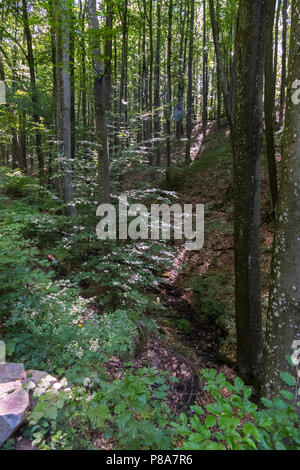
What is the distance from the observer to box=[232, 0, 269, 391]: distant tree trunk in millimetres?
2936

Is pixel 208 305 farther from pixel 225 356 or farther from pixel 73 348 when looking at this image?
pixel 73 348

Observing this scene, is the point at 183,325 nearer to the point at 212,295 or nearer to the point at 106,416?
the point at 212,295

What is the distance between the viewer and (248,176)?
10.7 feet

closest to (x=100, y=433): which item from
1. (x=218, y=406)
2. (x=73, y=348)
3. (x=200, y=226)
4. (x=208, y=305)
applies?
(x=73, y=348)

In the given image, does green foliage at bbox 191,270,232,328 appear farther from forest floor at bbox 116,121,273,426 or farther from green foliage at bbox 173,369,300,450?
green foliage at bbox 173,369,300,450

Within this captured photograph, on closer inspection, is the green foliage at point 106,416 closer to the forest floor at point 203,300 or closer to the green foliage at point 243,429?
the green foliage at point 243,429

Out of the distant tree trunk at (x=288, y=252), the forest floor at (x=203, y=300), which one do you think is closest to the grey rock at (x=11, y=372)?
the forest floor at (x=203, y=300)

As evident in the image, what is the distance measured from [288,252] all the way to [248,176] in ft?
5.06

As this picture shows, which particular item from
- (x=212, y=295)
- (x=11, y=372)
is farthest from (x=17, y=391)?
(x=212, y=295)

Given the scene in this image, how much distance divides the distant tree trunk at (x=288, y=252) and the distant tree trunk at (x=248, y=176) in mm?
1075

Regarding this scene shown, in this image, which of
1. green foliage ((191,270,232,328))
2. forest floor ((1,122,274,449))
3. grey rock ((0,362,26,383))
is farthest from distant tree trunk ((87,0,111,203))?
green foliage ((191,270,232,328))

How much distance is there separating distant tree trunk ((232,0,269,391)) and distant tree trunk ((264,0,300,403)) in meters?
1.07

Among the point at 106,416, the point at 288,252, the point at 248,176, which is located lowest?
the point at 106,416

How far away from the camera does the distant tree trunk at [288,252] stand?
1.93 meters
